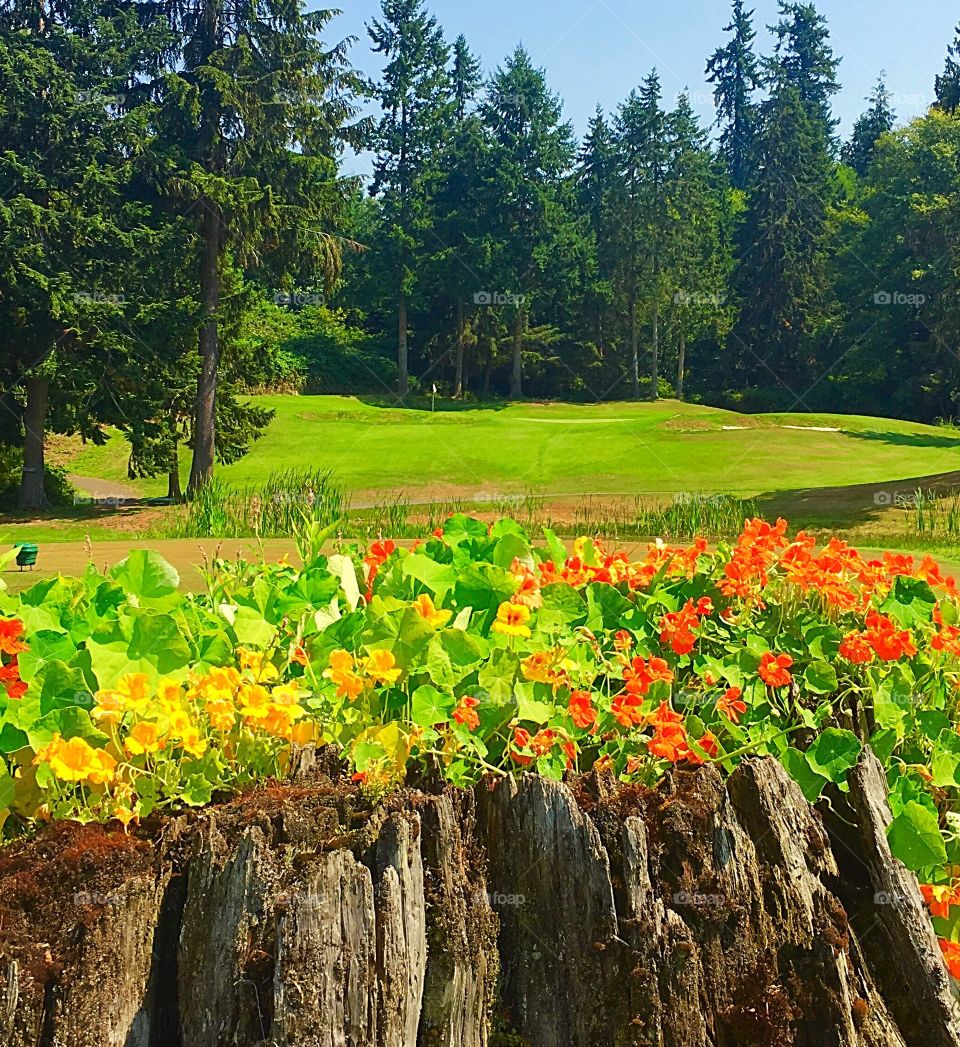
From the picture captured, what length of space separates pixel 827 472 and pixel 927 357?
651 inches

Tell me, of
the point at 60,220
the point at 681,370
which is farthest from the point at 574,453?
the point at 681,370

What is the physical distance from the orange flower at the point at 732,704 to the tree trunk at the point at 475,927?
0.14m

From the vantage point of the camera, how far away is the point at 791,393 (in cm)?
4103

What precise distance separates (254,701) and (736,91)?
214ft

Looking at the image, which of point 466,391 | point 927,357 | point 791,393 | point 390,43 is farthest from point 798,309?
point 390,43

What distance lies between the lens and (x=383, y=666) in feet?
6.51

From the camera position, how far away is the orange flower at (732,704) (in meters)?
2.15

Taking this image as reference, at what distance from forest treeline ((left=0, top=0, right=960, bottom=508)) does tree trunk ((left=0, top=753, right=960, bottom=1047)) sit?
1621 cm
